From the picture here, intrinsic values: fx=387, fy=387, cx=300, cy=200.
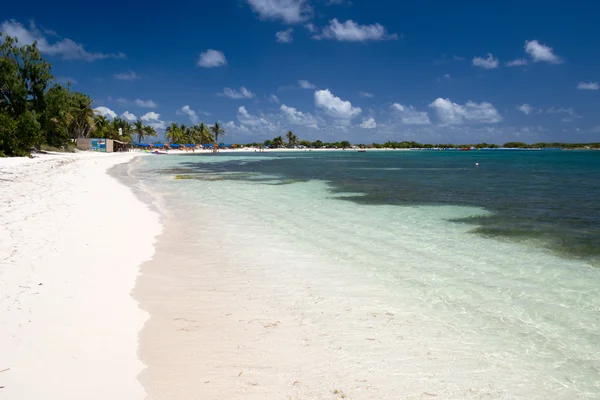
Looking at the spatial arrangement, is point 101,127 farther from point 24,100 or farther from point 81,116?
point 24,100

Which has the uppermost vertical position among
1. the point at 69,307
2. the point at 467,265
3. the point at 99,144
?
the point at 99,144

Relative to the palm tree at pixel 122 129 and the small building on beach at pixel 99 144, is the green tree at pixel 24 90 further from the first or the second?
the palm tree at pixel 122 129

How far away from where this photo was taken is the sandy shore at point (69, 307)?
333 centimetres

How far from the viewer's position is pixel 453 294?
6.02 metres

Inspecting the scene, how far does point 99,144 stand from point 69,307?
249ft

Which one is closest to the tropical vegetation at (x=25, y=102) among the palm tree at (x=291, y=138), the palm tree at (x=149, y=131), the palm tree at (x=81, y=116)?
the palm tree at (x=81, y=116)

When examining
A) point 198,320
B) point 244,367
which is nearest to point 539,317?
point 244,367

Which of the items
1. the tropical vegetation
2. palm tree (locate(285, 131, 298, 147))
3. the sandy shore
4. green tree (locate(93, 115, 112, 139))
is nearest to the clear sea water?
the sandy shore

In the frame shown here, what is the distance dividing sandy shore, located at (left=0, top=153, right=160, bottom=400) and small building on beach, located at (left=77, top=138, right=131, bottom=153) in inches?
2596

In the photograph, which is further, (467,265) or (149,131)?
(149,131)

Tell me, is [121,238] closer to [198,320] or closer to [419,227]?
[198,320]

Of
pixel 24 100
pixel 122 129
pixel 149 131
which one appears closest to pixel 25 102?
pixel 24 100

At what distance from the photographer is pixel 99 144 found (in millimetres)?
71438

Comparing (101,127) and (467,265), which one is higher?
(101,127)
